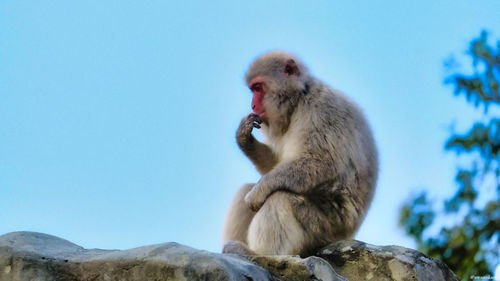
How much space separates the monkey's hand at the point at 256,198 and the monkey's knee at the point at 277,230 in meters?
0.12

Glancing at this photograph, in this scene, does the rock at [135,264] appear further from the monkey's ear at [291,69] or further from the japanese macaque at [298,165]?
the monkey's ear at [291,69]

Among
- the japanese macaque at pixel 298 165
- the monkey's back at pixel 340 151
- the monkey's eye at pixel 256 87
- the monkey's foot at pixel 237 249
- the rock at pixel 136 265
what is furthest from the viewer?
the monkey's eye at pixel 256 87

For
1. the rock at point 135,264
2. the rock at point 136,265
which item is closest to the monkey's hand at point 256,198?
the rock at point 135,264

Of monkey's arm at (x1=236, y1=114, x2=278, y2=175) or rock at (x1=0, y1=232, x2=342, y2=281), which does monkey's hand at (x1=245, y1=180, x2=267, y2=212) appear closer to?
monkey's arm at (x1=236, y1=114, x2=278, y2=175)

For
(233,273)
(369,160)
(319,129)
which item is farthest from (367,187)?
(233,273)

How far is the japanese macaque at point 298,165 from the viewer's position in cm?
441

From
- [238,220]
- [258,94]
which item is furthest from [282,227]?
[258,94]

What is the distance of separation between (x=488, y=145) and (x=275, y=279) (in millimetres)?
6148

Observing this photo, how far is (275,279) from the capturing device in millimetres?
3514

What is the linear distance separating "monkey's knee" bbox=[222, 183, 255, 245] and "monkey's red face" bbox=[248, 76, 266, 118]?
0.59 m

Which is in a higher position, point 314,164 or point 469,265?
point 469,265

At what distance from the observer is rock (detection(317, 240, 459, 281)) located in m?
4.35

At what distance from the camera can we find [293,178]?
4551 millimetres

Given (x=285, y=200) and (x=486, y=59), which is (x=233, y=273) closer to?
(x=285, y=200)
